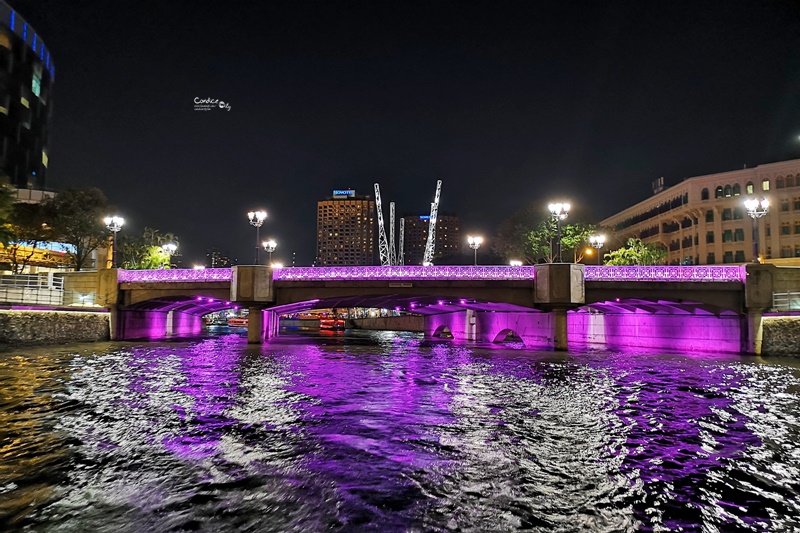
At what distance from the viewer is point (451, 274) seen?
38.8 metres

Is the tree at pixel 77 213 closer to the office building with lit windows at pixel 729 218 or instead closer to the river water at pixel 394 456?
the river water at pixel 394 456

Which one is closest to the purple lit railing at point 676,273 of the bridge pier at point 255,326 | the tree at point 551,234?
the bridge pier at point 255,326

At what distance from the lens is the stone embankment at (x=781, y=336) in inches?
1299

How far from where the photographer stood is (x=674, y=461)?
364 inches

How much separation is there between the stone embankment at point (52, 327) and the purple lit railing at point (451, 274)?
434 centimetres

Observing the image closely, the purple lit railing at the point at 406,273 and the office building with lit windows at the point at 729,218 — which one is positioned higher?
the office building with lit windows at the point at 729,218

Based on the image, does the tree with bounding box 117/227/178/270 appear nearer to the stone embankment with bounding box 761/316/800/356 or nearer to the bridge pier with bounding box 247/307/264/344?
the bridge pier with bounding box 247/307/264/344

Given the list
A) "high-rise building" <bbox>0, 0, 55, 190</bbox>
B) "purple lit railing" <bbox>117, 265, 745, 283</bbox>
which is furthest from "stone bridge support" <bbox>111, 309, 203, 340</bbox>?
"high-rise building" <bbox>0, 0, 55, 190</bbox>

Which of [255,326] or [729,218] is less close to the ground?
[729,218]

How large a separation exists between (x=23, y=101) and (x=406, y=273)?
94.8m

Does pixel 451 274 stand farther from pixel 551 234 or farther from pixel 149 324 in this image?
pixel 149 324

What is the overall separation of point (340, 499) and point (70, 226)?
2652 inches

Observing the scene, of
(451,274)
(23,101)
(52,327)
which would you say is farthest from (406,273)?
(23,101)

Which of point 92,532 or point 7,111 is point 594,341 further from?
point 7,111
